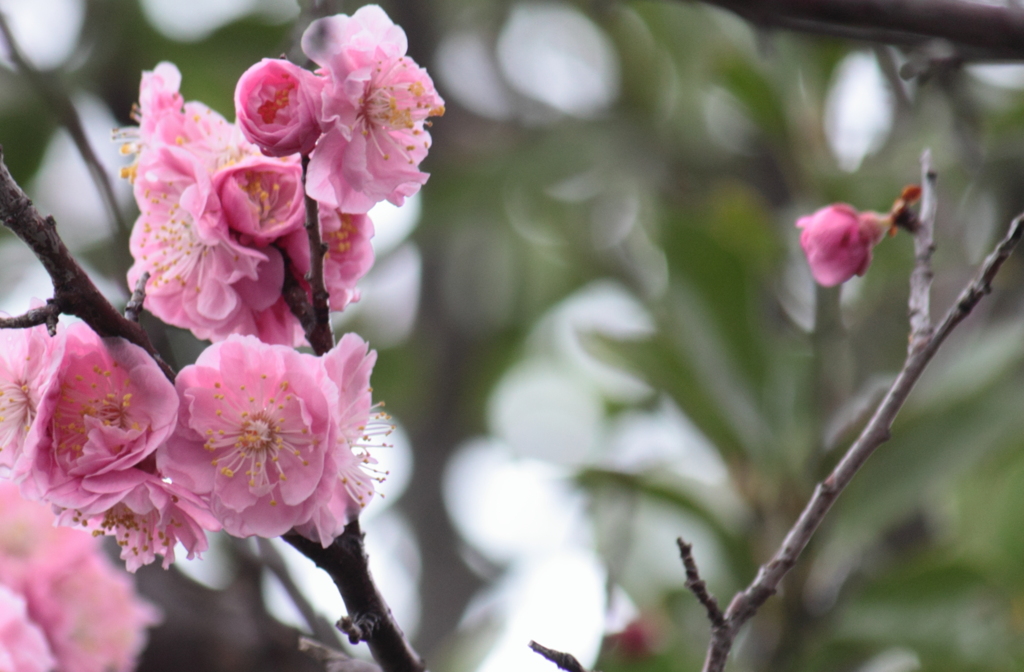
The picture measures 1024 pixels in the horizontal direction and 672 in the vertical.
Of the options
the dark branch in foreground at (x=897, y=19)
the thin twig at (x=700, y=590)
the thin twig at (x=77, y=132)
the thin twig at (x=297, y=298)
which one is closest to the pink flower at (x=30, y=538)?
the thin twig at (x=77, y=132)

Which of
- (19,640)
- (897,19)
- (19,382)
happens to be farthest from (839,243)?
A: (19,640)

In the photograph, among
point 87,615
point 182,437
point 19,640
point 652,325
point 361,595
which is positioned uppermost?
point 182,437

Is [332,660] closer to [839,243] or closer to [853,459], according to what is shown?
[853,459]

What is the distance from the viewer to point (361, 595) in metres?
0.64

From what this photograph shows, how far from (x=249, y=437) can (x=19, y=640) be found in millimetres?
473

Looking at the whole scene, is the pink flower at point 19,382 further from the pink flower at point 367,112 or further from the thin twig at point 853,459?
the thin twig at point 853,459

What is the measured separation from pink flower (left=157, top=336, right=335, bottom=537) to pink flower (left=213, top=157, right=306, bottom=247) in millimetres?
112

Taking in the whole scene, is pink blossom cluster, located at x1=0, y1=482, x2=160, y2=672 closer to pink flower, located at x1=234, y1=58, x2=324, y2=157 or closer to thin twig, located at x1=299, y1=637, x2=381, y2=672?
thin twig, located at x1=299, y1=637, x2=381, y2=672

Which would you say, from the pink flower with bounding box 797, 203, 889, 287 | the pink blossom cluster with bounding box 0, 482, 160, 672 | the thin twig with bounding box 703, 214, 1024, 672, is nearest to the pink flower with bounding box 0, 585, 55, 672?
the pink blossom cluster with bounding box 0, 482, 160, 672

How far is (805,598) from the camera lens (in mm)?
1589

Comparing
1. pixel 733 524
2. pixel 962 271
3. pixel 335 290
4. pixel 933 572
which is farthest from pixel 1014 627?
pixel 335 290

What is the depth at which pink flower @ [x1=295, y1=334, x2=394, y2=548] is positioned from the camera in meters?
0.65

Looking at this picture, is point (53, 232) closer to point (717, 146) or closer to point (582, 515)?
point (582, 515)

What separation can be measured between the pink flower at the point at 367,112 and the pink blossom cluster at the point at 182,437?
0.11 m
